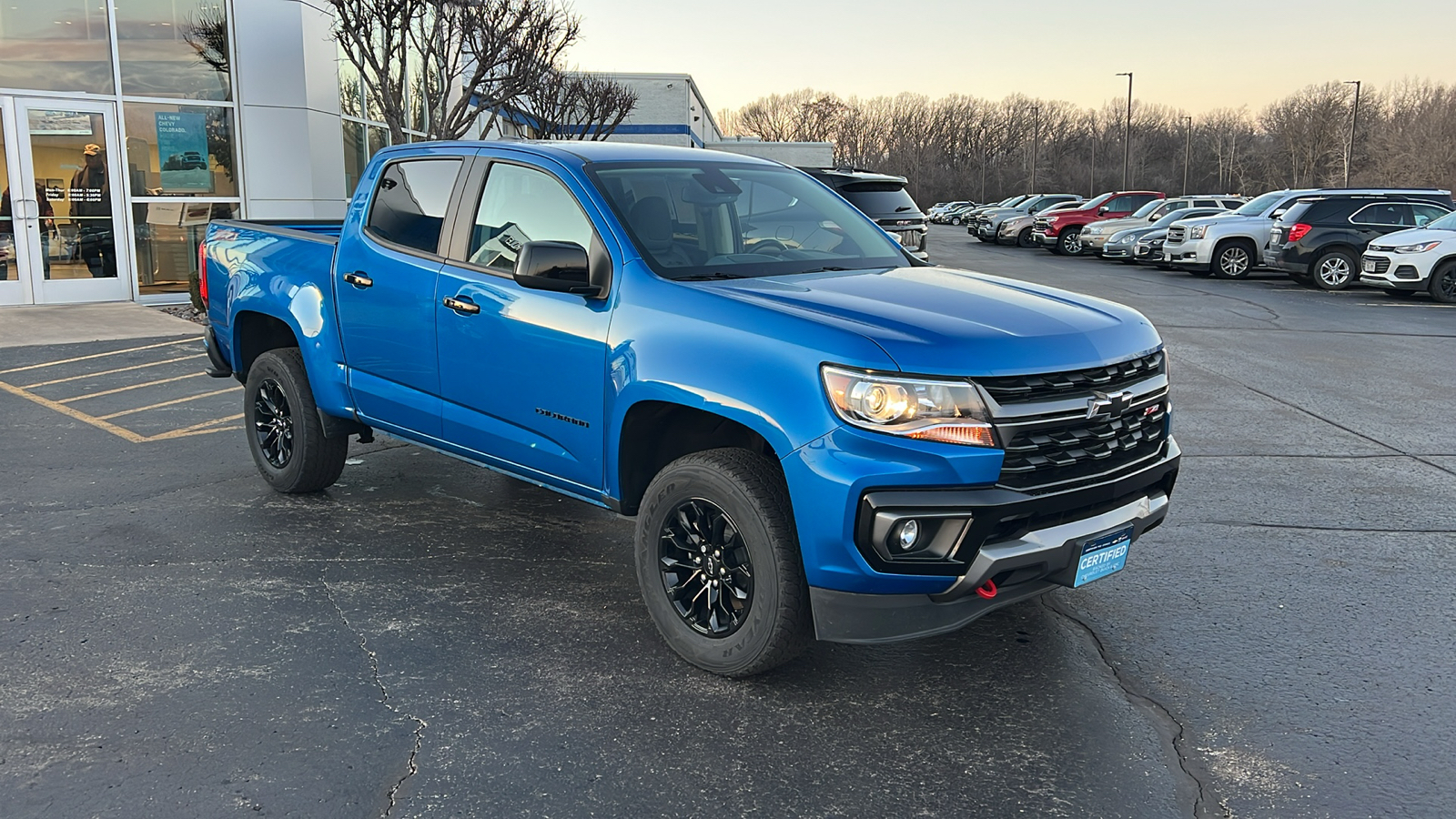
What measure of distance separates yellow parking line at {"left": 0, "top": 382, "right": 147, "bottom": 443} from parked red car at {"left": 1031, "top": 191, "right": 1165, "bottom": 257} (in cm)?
2646

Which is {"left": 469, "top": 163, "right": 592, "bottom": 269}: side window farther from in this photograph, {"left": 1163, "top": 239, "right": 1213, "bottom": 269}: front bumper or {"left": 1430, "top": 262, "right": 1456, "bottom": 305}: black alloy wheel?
{"left": 1163, "top": 239, "right": 1213, "bottom": 269}: front bumper

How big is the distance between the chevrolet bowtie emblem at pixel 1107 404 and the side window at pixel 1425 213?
63.4ft

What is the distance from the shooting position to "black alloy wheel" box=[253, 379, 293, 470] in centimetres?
611

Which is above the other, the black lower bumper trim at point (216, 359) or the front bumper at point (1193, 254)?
the front bumper at point (1193, 254)

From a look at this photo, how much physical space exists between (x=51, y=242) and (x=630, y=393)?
14170 mm

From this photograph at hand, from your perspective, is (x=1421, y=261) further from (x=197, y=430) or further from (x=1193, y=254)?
(x=197, y=430)

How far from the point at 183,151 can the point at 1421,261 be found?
62.3 ft

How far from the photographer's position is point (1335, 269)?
19766 millimetres

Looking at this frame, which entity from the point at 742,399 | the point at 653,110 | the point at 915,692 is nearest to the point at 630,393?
the point at 742,399

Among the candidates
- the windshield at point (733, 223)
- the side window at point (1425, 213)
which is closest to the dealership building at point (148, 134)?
the windshield at point (733, 223)

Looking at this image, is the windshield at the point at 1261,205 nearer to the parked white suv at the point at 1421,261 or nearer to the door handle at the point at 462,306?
the parked white suv at the point at 1421,261

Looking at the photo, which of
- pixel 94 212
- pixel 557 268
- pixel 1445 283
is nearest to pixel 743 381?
pixel 557 268

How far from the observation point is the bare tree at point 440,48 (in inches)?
628

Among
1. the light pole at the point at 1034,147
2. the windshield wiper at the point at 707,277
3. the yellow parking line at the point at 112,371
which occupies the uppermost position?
the light pole at the point at 1034,147
